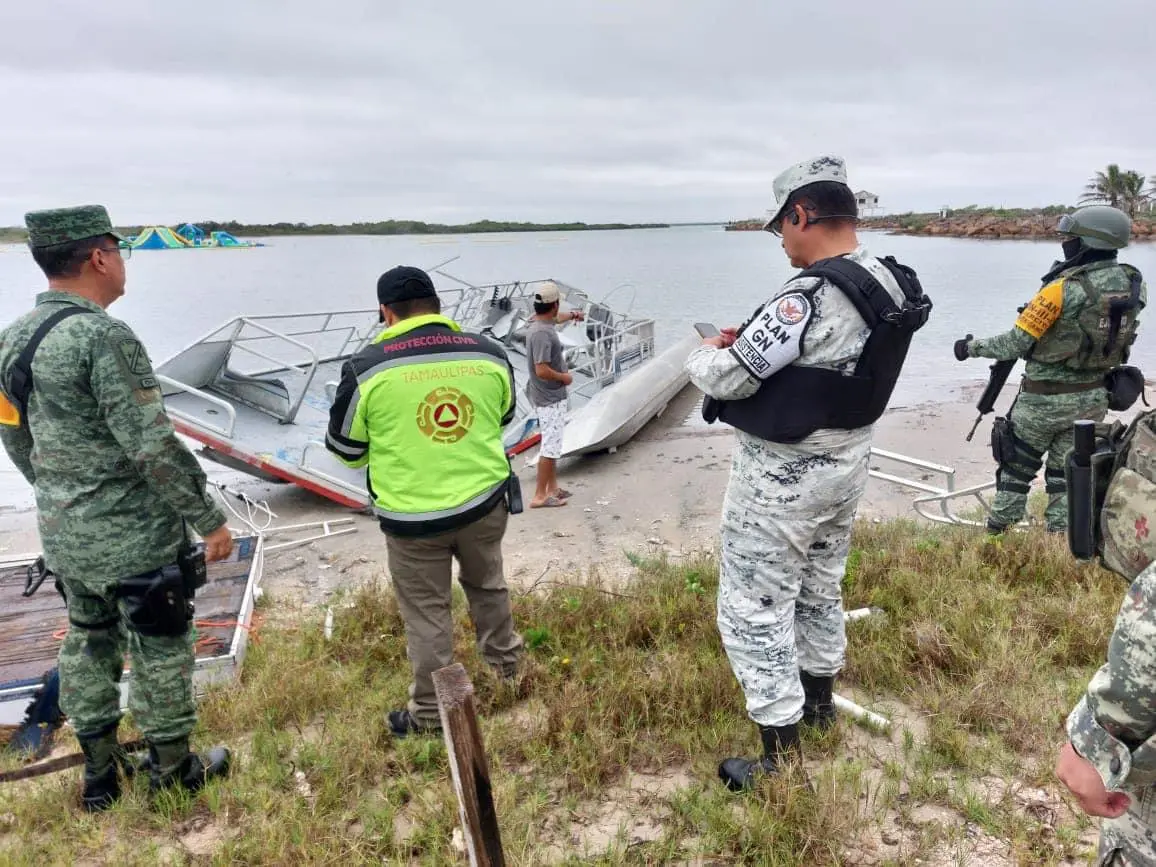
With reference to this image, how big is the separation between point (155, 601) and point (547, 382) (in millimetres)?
3977

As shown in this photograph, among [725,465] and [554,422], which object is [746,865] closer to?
[554,422]

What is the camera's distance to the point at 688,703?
108 inches

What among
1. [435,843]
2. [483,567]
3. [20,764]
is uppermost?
[483,567]

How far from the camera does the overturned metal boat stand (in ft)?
21.0

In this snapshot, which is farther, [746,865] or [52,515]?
[52,515]

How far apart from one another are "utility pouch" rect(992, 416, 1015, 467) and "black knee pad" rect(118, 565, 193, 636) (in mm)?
4179

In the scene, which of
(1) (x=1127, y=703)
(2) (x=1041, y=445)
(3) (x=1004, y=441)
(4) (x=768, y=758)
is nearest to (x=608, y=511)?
(3) (x=1004, y=441)

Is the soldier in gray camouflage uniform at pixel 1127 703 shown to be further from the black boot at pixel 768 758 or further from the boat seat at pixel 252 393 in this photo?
the boat seat at pixel 252 393

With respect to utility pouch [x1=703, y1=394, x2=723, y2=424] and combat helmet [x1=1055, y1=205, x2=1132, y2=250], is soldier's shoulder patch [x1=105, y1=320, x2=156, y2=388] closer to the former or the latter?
utility pouch [x1=703, y1=394, x2=723, y2=424]

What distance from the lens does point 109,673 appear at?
2.50 metres

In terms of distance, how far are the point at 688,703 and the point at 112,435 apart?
6.77 feet

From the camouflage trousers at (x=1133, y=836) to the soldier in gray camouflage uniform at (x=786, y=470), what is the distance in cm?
94

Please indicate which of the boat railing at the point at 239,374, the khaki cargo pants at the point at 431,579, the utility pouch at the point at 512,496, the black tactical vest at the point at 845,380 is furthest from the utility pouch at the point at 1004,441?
the boat railing at the point at 239,374

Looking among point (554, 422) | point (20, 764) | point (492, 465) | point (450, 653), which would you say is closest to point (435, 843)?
point (450, 653)
